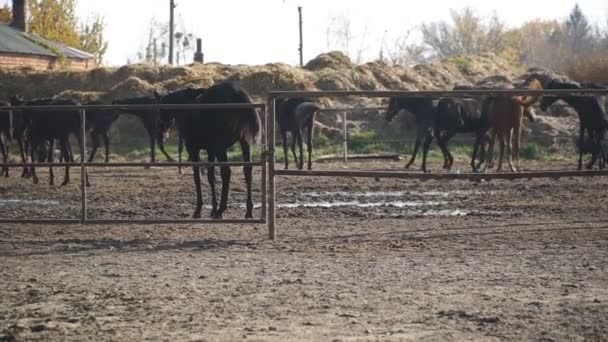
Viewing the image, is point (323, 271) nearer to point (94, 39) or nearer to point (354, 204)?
point (354, 204)

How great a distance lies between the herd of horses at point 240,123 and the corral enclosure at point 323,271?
1.18 meters

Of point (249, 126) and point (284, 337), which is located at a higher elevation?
point (249, 126)

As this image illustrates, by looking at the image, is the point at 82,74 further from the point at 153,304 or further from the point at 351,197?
the point at 153,304

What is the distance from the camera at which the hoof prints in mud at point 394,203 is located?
12.8 meters

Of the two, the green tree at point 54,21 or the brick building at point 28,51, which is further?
the green tree at point 54,21

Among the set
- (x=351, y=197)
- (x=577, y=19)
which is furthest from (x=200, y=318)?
(x=577, y=19)

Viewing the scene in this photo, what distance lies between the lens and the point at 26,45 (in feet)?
141

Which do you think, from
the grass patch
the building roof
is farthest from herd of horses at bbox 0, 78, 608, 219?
the building roof

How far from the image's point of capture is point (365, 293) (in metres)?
6.99

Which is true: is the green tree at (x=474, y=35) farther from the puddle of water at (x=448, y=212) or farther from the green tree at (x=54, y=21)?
the puddle of water at (x=448, y=212)

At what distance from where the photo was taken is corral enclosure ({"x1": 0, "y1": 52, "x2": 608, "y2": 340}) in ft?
19.5

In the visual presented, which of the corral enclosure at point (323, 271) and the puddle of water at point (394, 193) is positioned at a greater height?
the puddle of water at point (394, 193)

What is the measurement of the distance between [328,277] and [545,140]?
860 inches

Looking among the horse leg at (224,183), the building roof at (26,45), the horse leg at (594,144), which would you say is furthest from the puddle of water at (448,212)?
the building roof at (26,45)
